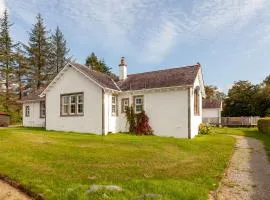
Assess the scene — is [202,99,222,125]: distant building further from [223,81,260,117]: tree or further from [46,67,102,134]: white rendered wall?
[46,67,102,134]: white rendered wall

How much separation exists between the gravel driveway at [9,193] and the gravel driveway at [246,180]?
5306 mm

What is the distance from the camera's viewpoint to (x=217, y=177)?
8203mm

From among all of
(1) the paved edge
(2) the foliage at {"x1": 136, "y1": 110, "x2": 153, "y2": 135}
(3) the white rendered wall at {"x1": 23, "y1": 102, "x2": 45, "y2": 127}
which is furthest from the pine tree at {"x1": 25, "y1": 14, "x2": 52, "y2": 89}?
(1) the paved edge

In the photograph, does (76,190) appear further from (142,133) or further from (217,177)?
(142,133)

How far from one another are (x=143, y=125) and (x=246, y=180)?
497 inches

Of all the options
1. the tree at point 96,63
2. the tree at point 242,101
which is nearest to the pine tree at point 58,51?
the tree at point 96,63

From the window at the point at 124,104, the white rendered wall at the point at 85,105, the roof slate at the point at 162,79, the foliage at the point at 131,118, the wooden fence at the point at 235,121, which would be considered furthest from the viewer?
the wooden fence at the point at 235,121

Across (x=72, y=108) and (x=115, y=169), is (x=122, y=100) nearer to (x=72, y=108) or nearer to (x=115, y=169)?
(x=72, y=108)

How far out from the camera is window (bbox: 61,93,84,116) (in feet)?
71.2

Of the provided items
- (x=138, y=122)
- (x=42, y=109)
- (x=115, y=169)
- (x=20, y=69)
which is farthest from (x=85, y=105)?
(x=20, y=69)

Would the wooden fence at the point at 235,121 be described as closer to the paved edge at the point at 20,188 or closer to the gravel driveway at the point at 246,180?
the gravel driveway at the point at 246,180

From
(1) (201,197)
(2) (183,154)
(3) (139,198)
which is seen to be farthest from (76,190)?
(2) (183,154)

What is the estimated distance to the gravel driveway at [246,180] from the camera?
22.0 ft

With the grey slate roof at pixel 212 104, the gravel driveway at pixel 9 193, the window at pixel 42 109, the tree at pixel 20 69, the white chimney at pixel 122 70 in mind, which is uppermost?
the tree at pixel 20 69
